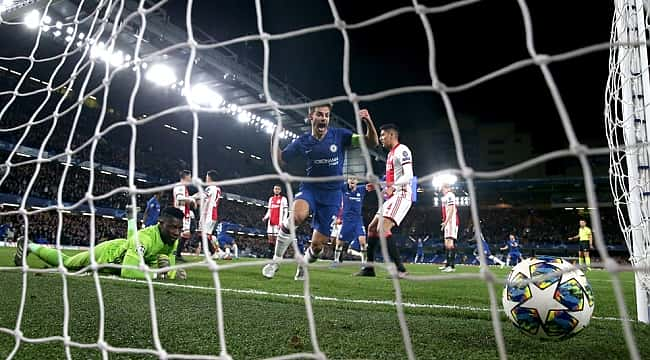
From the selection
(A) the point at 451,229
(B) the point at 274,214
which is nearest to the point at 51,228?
(B) the point at 274,214

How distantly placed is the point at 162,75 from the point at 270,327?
1983 centimetres

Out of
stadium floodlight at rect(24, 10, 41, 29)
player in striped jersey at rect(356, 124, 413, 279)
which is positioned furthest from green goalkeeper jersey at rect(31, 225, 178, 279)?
player in striped jersey at rect(356, 124, 413, 279)

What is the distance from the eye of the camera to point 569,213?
33812 millimetres

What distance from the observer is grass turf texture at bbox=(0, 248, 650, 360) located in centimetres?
203

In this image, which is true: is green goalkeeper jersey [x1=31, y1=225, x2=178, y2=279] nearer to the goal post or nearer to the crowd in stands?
the goal post

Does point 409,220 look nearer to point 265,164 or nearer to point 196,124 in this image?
point 265,164

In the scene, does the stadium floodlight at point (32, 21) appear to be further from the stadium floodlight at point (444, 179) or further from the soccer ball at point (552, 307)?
the soccer ball at point (552, 307)

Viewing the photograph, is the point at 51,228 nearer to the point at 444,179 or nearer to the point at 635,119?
the point at 444,179

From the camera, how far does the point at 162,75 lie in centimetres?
2034

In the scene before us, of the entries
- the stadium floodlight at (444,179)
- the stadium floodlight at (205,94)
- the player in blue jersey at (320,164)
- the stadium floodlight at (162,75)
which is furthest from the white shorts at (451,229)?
Result: the stadium floodlight at (205,94)

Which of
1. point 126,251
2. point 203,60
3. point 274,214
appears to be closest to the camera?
point 126,251

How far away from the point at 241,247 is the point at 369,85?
13.3 metres

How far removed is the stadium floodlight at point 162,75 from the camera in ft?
65.7

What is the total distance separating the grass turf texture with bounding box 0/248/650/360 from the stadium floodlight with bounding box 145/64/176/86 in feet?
57.4
